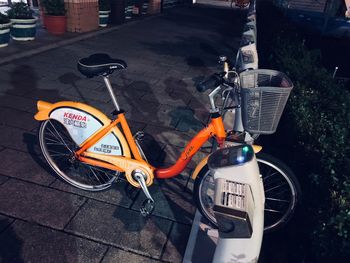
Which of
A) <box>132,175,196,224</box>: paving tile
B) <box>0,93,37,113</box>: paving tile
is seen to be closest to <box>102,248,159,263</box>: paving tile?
<box>132,175,196,224</box>: paving tile

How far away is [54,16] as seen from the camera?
31.7 ft

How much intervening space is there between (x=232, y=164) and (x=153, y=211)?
5.04ft

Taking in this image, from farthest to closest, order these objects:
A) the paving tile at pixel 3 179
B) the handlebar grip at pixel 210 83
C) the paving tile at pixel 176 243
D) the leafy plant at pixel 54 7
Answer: the leafy plant at pixel 54 7
the paving tile at pixel 3 179
the paving tile at pixel 176 243
the handlebar grip at pixel 210 83

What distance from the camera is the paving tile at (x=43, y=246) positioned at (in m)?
2.53

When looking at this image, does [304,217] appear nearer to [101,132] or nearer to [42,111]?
[101,132]

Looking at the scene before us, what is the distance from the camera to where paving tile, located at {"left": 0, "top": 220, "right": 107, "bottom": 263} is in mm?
2533

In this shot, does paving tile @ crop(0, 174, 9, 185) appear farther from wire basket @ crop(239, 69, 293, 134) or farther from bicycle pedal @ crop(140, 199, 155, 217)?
wire basket @ crop(239, 69, 293, 134)

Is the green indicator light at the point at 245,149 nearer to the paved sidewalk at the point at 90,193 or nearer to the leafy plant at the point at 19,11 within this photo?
the paved sidewalk at the point at 90,193

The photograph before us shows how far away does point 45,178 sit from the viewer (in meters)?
3.46

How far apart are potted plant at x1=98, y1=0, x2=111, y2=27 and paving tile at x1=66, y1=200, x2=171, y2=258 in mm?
10341

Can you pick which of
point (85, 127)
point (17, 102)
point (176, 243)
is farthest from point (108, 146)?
point (17, 102)

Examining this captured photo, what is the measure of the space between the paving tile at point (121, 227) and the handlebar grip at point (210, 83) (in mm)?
1497

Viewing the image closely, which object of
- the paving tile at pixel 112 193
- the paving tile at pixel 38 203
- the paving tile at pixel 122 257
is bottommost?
the paving tile at pixel 112 193

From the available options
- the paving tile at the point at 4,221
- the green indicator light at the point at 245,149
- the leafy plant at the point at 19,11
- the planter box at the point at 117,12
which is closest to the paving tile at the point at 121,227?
the paving tile at the point at 4,221
